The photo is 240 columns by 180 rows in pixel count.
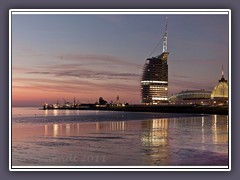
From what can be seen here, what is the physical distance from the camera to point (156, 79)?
4418 mm

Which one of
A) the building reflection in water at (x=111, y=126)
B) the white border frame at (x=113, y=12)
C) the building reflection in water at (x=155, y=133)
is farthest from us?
the building reflection in water at (x=111, y=126)

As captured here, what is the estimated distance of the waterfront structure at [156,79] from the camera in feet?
14.2

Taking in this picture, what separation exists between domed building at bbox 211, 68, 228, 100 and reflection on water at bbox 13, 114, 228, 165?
214 mm

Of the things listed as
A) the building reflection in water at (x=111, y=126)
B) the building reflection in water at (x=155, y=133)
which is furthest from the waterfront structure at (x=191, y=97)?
the building reflection in water at (x=111, y=126)

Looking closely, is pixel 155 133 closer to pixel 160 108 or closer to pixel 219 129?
pixel 160 108

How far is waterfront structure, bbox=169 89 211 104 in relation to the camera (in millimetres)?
4332

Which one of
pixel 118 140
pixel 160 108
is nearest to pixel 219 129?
pixel 160 108

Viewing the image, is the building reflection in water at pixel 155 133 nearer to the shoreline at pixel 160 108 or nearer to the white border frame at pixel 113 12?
the shoreline at pixel 160 108

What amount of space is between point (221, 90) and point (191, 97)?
0.51 metres

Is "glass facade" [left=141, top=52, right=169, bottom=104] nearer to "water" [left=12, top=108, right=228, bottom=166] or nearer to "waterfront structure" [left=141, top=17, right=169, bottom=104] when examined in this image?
"waterfront structure" [left=141, top=17, right=169, bottom=104]

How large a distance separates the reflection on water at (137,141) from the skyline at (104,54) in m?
0.45

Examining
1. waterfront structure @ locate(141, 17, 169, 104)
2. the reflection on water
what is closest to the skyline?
waterfront structure @ locate(141, 17, 169, 104)

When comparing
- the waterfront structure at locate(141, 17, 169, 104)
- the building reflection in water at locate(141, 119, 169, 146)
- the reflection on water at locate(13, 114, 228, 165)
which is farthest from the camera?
the building reflection in water at locate(141, 119, 169, 146)
